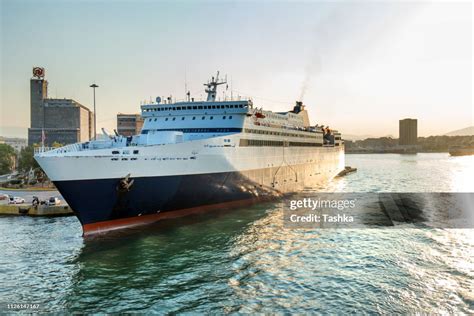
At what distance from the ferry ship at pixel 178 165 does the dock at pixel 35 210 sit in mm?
7887

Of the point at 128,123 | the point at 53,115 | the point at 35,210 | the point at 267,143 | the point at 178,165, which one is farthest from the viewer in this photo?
the point at 53,115

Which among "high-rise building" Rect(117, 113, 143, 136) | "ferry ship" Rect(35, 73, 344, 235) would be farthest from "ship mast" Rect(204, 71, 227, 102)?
"high-rise building" Rect(117, 113, 143, 136)

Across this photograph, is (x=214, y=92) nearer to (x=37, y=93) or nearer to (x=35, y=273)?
(x=35, y=273)

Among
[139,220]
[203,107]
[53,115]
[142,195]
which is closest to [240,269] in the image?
[142,195]

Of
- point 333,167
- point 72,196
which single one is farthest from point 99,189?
point 333,167

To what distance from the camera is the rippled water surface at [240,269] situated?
512 inches

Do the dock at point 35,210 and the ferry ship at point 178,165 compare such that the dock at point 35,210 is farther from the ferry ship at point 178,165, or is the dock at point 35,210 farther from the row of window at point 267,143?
the row of window at point 267,143

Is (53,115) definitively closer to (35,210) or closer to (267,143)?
(35,210)

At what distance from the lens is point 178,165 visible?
23.3 m

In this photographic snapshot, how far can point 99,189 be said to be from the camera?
20.5 metres

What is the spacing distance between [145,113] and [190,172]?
37.1ft

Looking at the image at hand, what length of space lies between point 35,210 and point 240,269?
22.5 m

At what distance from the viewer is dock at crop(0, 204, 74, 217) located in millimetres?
30125

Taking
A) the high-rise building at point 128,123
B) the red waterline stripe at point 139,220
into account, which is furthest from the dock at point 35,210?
the high-rise building at point 128,123
